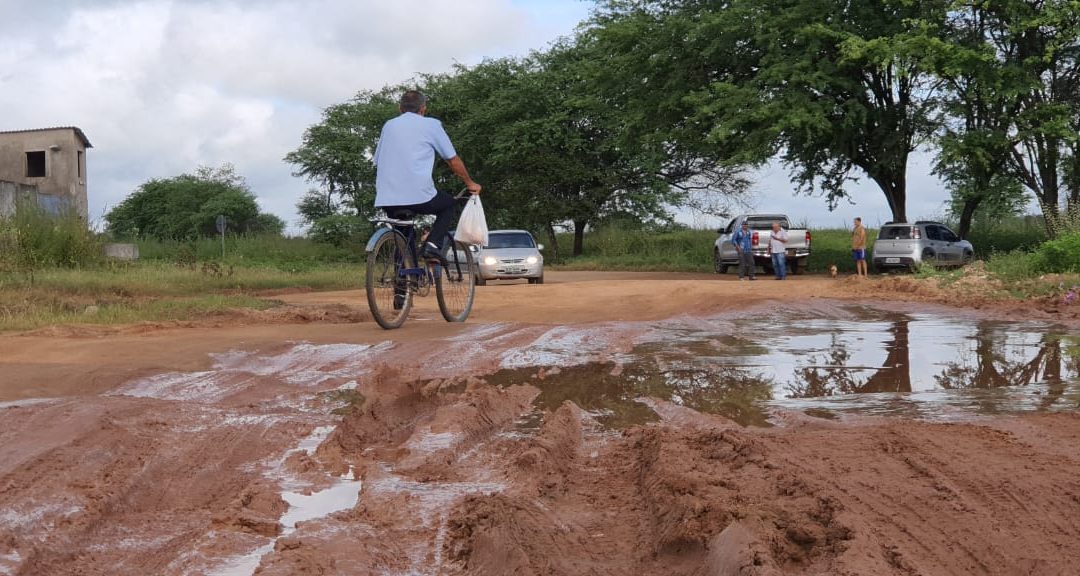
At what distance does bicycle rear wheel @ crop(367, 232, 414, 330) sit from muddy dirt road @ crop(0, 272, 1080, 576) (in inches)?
33.2

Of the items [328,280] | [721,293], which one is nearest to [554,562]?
[721,293]

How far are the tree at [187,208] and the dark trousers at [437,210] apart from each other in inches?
2329

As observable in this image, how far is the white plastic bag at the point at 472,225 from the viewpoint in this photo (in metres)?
9.96

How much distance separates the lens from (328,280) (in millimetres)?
21953

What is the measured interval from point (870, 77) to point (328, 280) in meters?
19.3

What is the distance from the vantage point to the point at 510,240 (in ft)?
83.6

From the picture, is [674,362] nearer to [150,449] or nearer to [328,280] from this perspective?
[150,449]

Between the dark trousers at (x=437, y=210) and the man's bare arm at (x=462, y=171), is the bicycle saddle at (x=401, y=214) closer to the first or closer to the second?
the dark trousers at (x=437, y=210)

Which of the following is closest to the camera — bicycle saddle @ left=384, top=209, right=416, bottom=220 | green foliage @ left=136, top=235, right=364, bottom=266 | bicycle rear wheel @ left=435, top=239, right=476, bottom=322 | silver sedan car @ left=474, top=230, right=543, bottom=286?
bicycle saddle @ left=384, top=209, right=416, bottom=220

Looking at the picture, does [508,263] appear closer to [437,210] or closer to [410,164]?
[437,210]

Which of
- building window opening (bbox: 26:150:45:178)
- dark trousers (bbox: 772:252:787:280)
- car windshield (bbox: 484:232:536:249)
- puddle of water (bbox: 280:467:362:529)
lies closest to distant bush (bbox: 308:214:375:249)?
building window opening (bbox: 26:150:45:178)

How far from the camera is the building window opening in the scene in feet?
156

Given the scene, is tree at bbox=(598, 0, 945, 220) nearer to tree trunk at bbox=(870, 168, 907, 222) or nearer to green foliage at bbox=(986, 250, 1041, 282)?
tree trunk at bbox=(870, 168, 907, 222)

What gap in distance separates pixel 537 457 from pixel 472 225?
19.3 ft
